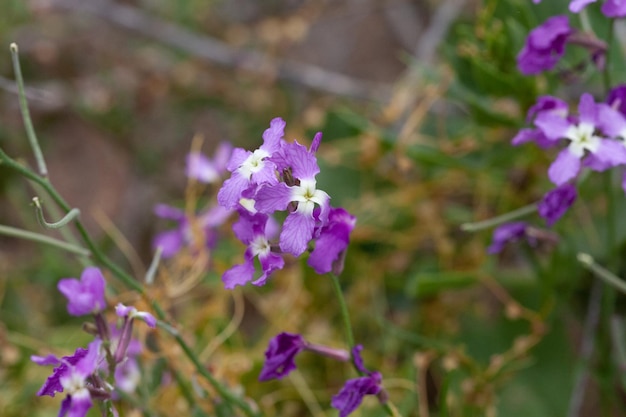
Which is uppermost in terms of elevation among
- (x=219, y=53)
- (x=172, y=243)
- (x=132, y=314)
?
(x=219, y=53)

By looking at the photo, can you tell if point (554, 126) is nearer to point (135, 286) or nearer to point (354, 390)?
point (354, 390)

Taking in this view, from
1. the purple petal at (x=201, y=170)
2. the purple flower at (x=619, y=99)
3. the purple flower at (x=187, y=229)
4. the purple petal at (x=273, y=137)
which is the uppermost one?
the purple petal at (x=201, y=170)

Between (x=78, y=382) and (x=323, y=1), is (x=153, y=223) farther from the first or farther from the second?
(x=78, y=382)

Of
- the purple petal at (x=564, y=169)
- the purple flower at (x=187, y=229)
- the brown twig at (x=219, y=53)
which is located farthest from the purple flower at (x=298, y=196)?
the brown twig at (x=219, y=53)

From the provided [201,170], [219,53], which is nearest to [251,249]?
[201,170]

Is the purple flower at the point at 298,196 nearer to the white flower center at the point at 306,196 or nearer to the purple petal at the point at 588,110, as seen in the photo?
the white flower center at the point at 306,196

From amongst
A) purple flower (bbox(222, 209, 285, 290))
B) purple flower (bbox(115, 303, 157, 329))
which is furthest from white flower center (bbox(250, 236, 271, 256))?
purple flower (bbox(115, 303, 157, 329))
